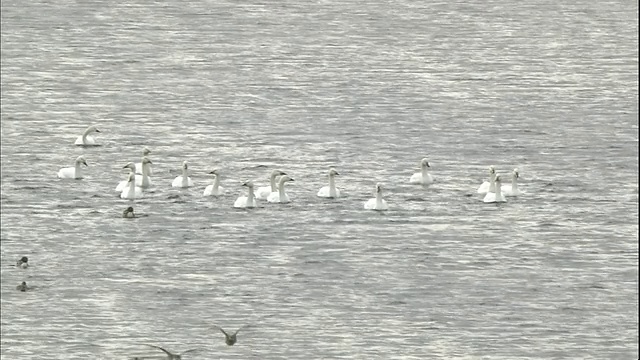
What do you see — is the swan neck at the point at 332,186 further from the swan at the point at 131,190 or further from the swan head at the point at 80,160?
the swan head at the point at 80,160

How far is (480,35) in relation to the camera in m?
69.2

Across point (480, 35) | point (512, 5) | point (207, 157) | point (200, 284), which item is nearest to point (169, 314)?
point (200, 284)

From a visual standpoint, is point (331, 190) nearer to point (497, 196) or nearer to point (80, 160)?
point (497, 196)

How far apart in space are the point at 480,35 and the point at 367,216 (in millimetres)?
26281

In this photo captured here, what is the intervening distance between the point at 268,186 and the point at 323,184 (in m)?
1.24

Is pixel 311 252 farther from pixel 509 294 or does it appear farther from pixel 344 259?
pixel 509 294

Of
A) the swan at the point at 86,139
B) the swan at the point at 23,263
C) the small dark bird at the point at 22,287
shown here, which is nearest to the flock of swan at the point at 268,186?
the swan at the point at 86,139

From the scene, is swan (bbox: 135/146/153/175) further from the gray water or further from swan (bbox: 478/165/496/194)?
swan (bbox: 478/165/496/194)

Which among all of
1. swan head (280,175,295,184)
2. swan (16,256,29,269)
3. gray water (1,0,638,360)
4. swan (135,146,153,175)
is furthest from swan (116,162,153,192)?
swan (16,256,29,269)

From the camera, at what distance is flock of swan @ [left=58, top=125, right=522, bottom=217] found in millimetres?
44375

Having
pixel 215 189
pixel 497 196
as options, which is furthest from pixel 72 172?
pixel 497 196

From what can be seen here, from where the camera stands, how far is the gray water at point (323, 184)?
36719 millimetres

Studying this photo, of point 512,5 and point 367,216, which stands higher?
point 512,5

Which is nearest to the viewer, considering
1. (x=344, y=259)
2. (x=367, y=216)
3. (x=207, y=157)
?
(x=344, y=259)
